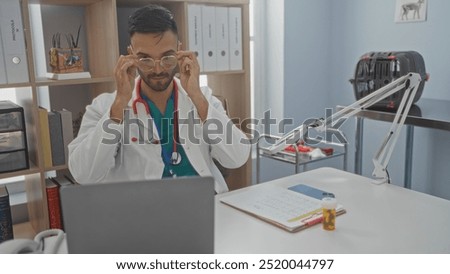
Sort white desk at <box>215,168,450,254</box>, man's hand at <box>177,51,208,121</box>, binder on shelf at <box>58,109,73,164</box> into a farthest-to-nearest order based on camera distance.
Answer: binder on shelf at <box>58,109,73,164</box>, man's hand at <box>177,51,208,121</box>, white desk at <box>215,168,450,254</box>

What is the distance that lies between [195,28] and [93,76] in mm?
577

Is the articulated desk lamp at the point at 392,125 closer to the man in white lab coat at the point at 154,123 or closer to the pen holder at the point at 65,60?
the man in white lab coat at the point at 154,123

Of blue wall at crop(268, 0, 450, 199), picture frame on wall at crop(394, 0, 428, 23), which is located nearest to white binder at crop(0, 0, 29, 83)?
blue wall at crop(268, 0, 450, 199)

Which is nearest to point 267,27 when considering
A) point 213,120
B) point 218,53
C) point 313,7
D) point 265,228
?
point 313,7

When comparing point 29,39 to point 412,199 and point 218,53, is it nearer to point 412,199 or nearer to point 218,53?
point 218,53

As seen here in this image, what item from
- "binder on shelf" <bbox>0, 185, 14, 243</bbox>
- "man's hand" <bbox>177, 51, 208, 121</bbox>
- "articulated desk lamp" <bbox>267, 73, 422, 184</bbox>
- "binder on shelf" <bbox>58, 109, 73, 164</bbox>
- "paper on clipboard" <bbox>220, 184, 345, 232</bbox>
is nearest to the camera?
"paper on clipboard" <bbox>220, 184, 345, 232</bbox>

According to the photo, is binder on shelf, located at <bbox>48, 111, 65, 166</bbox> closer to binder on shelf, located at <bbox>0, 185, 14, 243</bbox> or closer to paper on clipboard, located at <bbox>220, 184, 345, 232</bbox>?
binder on shelf, located at <bbox>0, 185, 14, 243</bbox>

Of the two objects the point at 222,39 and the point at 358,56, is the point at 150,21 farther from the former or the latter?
the point at 358,56

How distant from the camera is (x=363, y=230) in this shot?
125cm

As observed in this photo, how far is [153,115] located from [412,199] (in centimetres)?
95

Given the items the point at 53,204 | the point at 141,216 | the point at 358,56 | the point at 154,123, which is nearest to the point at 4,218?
the point at 53,204

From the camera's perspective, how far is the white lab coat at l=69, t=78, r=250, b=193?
1.56 metres

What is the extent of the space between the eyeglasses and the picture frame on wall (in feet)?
6.02

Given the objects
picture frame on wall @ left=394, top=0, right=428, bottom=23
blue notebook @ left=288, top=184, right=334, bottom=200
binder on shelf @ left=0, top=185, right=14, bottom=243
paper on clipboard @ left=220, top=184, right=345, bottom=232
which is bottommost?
binder on shelf @ left=0, top=185, right=14, bottom=243
